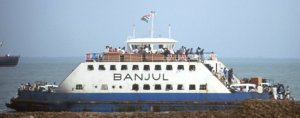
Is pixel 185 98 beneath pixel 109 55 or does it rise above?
beneath

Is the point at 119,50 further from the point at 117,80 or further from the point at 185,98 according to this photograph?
the point at 185,98

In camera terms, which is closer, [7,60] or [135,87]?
[135,87]

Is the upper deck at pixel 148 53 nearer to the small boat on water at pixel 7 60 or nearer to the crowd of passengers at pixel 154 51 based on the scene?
the crowd of passengers at pixel 154 51

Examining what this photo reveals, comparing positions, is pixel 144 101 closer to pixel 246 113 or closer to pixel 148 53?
pixel 148 53

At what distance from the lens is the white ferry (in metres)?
38.7

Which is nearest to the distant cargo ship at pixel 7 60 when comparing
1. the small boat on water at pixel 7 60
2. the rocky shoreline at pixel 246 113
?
the small boat on water at pixel 7 60

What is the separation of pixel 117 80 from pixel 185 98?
13.5ft

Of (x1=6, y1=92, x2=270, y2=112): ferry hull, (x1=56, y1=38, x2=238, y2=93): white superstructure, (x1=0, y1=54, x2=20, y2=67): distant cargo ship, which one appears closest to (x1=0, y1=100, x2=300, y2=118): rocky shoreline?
(x1=6, y1=92, x2=270, y2=112): ferry hull

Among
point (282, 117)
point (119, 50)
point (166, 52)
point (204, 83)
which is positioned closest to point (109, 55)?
point (119, 50)

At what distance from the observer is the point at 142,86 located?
3903 centimetres

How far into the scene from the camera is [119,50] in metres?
40.1

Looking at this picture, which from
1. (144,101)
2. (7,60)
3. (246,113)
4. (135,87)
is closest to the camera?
(246,113)

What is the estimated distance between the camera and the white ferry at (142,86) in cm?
3866

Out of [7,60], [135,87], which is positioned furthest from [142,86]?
[7,60]
